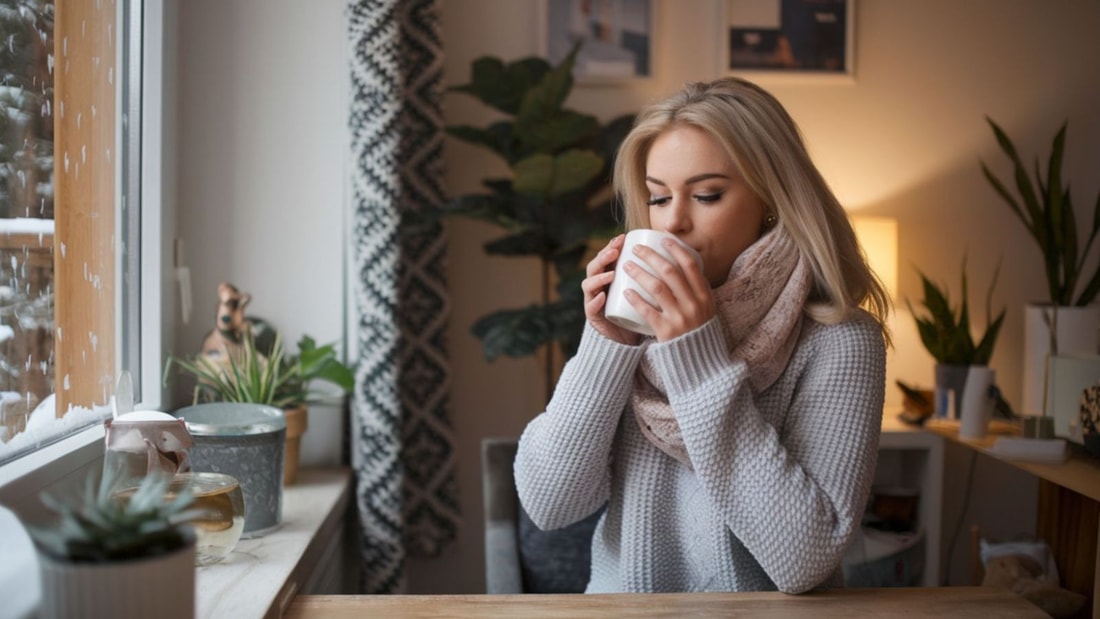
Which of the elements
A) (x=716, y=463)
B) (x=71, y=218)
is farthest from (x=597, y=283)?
(x=71, y=218)

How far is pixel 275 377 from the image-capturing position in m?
1.76

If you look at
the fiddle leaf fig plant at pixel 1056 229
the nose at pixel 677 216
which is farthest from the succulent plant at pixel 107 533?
the fiddle leaf fig plant at pixel 1056 229

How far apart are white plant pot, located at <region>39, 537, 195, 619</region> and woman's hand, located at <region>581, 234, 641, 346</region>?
64cm

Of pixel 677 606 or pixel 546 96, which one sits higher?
pixel 546 96

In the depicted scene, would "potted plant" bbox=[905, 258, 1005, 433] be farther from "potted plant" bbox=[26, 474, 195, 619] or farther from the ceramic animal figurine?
"potted plant" bbox=[26, 474, 195, 619]

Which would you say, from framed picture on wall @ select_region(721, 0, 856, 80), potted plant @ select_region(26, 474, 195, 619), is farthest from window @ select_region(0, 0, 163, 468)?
framed picture on wall @ select_region(721, 0, 856, 80)

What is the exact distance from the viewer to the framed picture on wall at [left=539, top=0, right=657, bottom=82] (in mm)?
2592

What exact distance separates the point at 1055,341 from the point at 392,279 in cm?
171

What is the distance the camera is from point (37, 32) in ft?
4.01

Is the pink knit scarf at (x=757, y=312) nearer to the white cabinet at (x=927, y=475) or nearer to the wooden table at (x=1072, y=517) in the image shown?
the wooden table at (x=1072, y=517)

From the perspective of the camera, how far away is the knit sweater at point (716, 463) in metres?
1.06

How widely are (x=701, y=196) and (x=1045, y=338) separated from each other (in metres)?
1.68

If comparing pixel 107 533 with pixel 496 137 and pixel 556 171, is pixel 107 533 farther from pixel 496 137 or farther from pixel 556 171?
pixel 496 137

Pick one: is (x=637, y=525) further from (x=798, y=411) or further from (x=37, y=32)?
(x=37, y=32)
